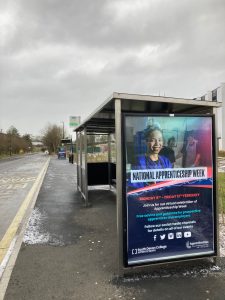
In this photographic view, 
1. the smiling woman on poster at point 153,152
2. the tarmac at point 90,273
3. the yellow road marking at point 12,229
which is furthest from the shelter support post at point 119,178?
the yellow road marking at point 12,229

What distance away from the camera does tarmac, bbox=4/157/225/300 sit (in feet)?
11.8

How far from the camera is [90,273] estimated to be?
13.8 ft

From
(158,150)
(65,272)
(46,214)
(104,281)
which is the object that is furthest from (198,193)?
(46,214)

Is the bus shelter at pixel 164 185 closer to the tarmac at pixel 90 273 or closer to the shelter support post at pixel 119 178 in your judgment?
the shelter support post at pixel 119 178

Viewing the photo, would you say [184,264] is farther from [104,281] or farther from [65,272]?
[65,272]

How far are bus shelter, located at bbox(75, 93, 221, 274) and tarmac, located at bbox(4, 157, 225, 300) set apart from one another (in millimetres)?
207

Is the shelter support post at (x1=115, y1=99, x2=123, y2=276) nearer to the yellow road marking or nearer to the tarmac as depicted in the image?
the tarmac

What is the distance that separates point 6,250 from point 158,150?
2.98 m

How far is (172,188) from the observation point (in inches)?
163

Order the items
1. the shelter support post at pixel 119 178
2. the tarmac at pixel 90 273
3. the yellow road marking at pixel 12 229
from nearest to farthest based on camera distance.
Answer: the tarmac at pixel 90 273 < the shelter support post at pixel 119 178 < the yellow road marking at pixel 12 229

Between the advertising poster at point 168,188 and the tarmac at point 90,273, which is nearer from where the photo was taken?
the tarmac at point 90,273

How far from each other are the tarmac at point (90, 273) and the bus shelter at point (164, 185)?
21cm

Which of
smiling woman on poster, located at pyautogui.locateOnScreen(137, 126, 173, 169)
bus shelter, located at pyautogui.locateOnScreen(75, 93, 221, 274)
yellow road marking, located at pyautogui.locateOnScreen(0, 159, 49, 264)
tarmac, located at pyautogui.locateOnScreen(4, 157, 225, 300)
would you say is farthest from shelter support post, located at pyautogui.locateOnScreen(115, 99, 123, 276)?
yellow road marking, located at pyautogui.locateOnScreen(0, 159, 49, 264)

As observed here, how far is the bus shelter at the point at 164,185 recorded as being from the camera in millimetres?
3986
